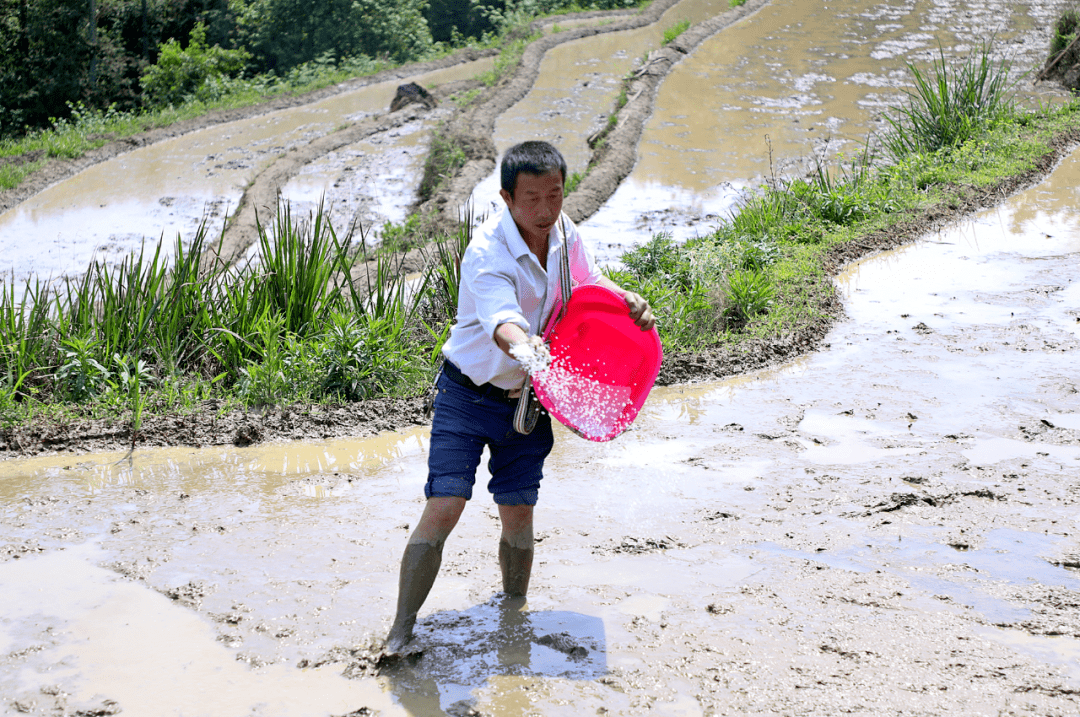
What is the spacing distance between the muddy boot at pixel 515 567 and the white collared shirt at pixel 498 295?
26.4 inches

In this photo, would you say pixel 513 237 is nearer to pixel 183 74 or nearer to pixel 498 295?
pixel 498 295

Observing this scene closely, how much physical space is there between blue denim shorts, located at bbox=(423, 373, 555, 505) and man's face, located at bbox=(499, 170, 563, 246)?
1.79 ft

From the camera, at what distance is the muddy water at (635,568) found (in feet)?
9.44

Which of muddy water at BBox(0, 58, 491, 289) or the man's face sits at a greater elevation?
the man's face

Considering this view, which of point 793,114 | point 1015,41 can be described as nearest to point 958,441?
point 793,114

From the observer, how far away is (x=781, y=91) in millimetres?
15703

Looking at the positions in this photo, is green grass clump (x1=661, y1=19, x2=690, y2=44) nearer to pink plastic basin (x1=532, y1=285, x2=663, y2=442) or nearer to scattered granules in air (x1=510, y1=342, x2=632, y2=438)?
pink plastic basin (x1=532, y1=285, x2=663, y2=442)

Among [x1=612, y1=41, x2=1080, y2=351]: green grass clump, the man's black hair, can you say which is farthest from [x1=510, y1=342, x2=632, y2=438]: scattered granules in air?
[x1=612, y1=41, x2=1080, y2=351]: green grass clump

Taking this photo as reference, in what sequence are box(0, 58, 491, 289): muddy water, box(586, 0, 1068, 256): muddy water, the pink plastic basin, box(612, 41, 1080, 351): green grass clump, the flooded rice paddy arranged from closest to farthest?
the pink plastic basin, box(612, 41, 1080, 351): green grass clump, box(0, 58, 491, 289): muddy water, the flooded rice paddy, box(586, 0, 1068, 256): muddy water

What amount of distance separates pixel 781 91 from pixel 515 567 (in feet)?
45.9

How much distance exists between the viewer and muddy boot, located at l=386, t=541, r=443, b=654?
2896 mm

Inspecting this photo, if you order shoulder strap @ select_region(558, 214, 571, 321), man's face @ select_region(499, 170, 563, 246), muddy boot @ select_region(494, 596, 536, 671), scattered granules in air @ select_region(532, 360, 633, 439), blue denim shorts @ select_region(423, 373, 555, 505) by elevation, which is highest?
man's face @ select_region(499, 170, 563, 246)

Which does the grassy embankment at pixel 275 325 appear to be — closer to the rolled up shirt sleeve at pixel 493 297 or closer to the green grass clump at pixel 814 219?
the green grass clump at pixel 814 219

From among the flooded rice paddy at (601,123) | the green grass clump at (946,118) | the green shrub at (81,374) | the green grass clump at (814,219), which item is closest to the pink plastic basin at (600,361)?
the green grass clump at (814,219)
